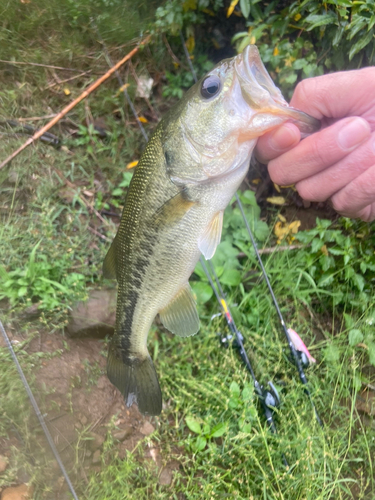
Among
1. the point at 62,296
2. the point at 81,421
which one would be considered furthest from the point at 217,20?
the point at 81,421

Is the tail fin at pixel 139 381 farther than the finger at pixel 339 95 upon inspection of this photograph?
Yes

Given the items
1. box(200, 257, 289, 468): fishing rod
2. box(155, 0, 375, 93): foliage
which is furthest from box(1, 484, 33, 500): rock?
box(155, 0, 375, 93): foliage

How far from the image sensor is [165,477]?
6.82ft

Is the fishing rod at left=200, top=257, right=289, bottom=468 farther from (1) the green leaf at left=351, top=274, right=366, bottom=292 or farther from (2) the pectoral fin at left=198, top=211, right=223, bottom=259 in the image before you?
(1) the green leaf at left=351, top=274, right=366, bottom=292

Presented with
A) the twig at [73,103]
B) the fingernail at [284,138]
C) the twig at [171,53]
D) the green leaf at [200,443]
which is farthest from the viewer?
the twig at [171,53]

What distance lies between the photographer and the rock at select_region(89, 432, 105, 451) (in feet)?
6.82

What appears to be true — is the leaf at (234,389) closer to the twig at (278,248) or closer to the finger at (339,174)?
the twig at (278,248)

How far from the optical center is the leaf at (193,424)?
2135mm

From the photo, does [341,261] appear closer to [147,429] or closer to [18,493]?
[147,429]

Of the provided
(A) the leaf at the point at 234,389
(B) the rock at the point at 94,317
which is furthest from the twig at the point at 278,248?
(B) the rock at the point at 94,317

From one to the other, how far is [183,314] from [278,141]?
37.0 inches

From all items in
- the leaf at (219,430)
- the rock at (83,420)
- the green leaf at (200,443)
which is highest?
the rock at (83,420)

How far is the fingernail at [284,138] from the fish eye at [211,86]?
29 centimetres

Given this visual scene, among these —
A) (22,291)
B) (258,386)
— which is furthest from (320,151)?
(22,291)
